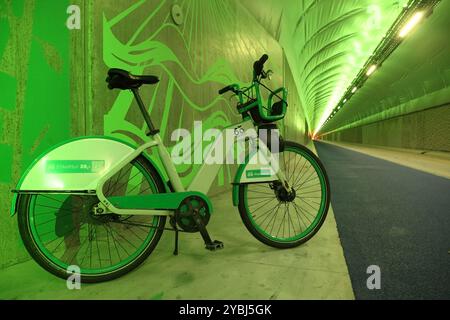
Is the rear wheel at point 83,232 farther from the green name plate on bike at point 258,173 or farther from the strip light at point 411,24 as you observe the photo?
the strip light at point 411,24

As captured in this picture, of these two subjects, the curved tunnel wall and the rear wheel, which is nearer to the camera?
the rear wheel

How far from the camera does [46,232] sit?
7.20ft

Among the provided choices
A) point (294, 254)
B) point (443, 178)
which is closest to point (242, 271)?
point (294, 254)

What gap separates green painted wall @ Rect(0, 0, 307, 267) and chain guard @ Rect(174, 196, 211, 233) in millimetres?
652

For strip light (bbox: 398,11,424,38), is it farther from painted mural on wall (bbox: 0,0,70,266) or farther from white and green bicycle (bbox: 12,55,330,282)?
painted mural on wall (bbox: 0,0,70,266)

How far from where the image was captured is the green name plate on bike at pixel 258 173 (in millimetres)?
2303

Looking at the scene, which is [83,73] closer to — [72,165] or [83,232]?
[72,165]

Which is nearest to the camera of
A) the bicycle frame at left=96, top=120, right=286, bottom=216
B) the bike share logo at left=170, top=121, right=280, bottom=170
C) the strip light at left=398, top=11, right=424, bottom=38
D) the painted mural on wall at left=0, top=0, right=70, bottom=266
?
the bicycle frame at left=96, top=120, right=286, bottom=216

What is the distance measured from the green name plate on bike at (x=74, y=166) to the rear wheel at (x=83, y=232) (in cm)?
18

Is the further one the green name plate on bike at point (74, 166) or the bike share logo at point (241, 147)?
the bike share logo at point (241, 147)

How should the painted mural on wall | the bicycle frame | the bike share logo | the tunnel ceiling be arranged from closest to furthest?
the bicycle frame < the painted mural on wall < the bike share logo < the tunnel ceiling

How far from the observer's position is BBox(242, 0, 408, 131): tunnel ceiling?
798 centimetres

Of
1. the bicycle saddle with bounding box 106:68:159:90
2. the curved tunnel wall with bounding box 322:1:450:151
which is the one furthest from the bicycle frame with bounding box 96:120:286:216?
the curved tunnel wall with bounding box 322:1:450:151

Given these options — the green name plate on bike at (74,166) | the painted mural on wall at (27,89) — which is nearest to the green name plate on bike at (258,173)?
the green name plate on bike at (74,166)
